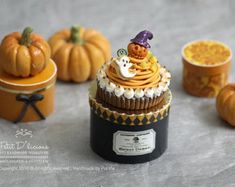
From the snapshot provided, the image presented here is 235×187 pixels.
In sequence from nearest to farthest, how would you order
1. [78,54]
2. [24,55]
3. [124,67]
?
[124,67] → [24,55] → [78,54]

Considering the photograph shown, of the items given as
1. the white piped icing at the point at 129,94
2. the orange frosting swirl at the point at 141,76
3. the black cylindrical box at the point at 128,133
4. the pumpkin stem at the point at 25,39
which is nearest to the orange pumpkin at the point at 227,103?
the black cylindrical box at the point at 128,133

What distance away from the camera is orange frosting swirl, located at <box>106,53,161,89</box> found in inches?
109

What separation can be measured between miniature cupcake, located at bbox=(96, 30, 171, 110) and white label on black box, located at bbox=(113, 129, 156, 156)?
10 cm

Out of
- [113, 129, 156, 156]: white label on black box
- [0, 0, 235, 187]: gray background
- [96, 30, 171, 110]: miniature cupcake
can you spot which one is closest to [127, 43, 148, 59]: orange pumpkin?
[96, 30, 171, 110]: miniature cupcake

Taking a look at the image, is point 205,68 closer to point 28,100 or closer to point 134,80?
point 134,80

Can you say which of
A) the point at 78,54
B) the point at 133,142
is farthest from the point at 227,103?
the point at 78,54

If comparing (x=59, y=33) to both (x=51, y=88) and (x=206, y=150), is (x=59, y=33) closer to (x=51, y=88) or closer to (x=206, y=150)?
(x=51, y=88)

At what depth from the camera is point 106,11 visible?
391cm

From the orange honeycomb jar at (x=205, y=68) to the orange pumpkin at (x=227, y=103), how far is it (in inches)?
5.9

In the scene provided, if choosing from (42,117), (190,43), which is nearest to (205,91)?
(190,43)

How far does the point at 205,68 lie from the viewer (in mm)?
3234

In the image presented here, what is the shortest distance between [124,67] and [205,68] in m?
0.61

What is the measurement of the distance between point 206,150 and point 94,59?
2.23ft

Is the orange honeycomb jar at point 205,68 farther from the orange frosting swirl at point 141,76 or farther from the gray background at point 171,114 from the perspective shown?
the orange frosting swirl at point 141,76
